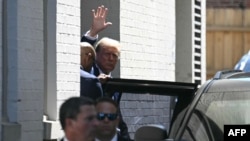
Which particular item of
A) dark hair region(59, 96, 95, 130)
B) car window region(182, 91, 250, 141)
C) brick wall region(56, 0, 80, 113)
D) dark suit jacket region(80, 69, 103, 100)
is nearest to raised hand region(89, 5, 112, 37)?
brick wall region(56, 0, 80, 113)

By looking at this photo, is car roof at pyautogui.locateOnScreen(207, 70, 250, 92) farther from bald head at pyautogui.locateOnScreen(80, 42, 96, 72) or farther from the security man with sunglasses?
bald head at pyautogui.locateOnScreen(80, 42, 96, 72)

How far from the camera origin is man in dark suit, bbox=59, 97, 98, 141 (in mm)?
5555

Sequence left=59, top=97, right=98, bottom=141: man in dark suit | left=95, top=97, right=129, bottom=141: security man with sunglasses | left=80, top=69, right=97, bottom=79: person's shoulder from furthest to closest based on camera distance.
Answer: left=80, top=69, right=97, bottom=79: person's shoulder, left=95, top=97, right=129, bottom=141: security man with sunglasses, left=59, top=97, right=98, bottom=141: man in dark suit

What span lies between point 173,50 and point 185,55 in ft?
5.14

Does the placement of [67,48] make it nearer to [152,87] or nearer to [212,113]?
[152,87]

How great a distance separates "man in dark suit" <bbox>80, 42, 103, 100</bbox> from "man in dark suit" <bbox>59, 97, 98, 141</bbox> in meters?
3.01

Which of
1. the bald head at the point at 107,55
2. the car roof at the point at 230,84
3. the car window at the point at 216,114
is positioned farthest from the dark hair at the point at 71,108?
the bald head at the point at 107,55

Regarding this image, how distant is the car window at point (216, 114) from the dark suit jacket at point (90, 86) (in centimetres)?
157

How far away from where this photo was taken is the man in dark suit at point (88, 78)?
8.73 metres

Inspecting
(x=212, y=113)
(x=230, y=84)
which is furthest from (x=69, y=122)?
(x=230, y=84)

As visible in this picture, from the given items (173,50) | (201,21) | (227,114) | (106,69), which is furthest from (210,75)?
(227,114)

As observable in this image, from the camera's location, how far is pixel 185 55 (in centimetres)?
1670

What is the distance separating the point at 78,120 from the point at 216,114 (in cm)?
190

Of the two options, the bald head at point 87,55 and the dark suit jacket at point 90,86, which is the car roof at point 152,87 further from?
the bald head at point 87,55
